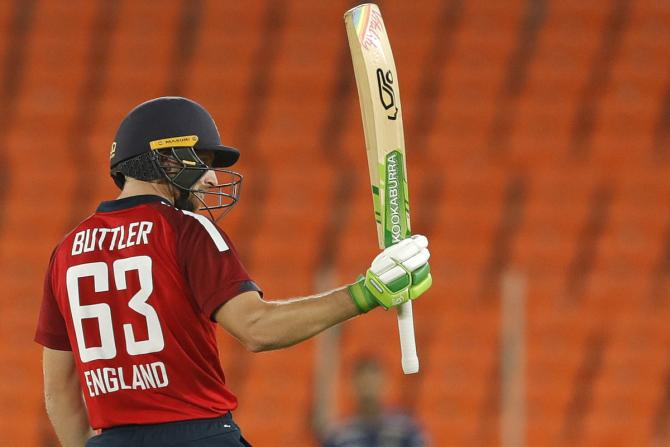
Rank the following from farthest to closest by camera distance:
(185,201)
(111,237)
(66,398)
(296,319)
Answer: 1. (66,398)
2. (185,201)
3. (111,237)
4. (296,319)

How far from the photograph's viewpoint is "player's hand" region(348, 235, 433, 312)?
281cm

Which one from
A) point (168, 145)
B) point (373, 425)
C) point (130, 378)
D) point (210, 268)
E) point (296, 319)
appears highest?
point (168, 145)

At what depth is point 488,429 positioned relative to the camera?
23.0ft

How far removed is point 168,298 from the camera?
2838 mm

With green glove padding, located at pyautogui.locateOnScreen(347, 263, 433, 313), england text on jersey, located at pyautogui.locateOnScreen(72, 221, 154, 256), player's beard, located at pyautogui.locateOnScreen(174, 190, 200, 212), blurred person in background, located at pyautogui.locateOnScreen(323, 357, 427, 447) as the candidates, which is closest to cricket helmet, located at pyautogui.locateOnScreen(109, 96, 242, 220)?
player's beard, located at pyautogui.locateOnScreen(174, 190, 200, 212)

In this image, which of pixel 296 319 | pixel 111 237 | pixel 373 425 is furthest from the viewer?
pixel 373 425

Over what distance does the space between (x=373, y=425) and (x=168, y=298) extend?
284cm

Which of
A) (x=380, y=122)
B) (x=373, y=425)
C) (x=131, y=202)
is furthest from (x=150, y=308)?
(x=373, y=425)

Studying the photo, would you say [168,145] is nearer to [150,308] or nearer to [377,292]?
[150,308]

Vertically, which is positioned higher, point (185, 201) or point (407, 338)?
point (185, 201)

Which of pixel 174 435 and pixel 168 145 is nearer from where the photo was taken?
pixel 174 435

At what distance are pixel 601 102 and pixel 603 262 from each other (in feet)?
4.22

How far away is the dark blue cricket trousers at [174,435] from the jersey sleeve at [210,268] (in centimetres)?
25

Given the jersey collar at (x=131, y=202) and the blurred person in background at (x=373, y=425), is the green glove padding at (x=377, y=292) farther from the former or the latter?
the blurred person in background at (x=373, y=425)
